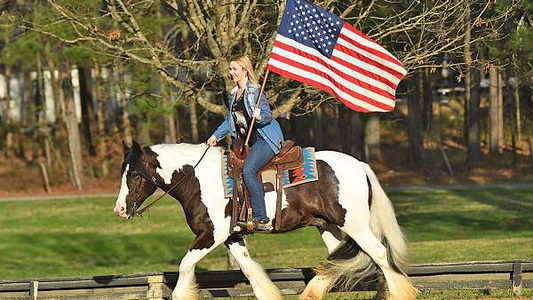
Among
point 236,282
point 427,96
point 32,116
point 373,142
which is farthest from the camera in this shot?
point 32,116

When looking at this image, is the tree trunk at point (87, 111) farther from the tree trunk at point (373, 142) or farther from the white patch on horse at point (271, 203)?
the white patch on horse at point (271, 203)

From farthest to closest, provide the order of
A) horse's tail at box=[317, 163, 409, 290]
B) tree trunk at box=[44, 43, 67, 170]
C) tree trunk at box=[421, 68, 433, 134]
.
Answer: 1. tree trunk at box=[44, 43, 67, 170]
2. tree trunk at box=[421, 68, 433, 134]
3. horse's tail at box=[317, 163, 409, 290]

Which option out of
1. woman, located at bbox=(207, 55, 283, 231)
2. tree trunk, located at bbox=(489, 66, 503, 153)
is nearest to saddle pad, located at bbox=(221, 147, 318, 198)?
woman, located at bbox=(207, 55, 283, 231)

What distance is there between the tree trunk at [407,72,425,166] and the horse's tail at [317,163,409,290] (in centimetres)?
3297

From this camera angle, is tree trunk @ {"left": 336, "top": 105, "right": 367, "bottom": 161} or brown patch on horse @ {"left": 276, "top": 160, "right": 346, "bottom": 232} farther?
tree trunk @ {"left": 336, "top": 105, "right": 367, "bottom": 161}

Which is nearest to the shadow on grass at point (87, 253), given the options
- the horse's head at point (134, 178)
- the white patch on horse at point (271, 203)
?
the horse's head at point (134, 178)

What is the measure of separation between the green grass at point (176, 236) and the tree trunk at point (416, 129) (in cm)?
744

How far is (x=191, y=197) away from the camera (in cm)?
1209

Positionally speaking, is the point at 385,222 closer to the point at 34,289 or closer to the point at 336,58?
the point at 336,58

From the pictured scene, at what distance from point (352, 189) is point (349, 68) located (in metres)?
1.50

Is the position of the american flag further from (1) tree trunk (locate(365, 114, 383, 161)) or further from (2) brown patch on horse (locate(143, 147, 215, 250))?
(1) tree trunk (locate(365, 114, 383, 161))

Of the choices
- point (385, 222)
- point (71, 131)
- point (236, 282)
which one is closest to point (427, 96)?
point (71, 131)

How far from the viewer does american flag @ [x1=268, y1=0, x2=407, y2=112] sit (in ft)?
40.5

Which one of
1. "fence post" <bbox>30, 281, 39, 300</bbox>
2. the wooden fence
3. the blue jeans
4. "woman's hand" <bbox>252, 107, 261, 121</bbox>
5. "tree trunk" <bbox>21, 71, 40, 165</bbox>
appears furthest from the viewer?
"tree trunk" <bbox>21, 71, 40, 165</bbox>
